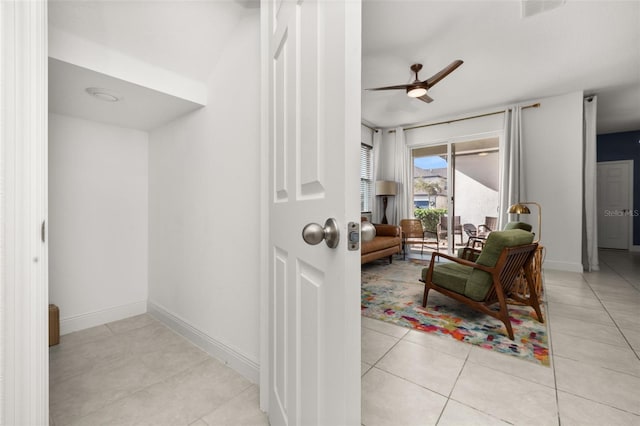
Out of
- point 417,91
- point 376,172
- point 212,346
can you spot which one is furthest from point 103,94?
point 376,172

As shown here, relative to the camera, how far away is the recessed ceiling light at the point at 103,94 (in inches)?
68.0

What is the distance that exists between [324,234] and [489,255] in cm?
205

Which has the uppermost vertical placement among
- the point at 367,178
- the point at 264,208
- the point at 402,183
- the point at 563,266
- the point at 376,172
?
the point at 376,172

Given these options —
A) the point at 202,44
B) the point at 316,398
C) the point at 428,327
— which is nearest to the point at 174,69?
the point at 202,44

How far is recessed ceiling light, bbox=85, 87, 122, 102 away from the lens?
1.73 metres

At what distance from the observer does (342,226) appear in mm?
624

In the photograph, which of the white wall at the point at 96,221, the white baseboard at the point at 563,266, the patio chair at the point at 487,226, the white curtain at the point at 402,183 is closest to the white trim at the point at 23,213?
the white wall at the point at 96,221

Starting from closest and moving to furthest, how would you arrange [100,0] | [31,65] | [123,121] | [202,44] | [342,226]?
[342,226] < [31,65] < [100,0] < [202,44] < [123,121]

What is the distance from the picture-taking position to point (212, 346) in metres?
1.87

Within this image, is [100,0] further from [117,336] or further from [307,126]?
[117,336]

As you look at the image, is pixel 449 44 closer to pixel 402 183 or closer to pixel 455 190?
pixel 402 183

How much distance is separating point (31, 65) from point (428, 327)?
270cm

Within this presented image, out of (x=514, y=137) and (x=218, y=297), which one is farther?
(x=514, y=137)

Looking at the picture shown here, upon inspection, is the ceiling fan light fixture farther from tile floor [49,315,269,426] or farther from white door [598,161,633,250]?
white door [598,161,633,250]
